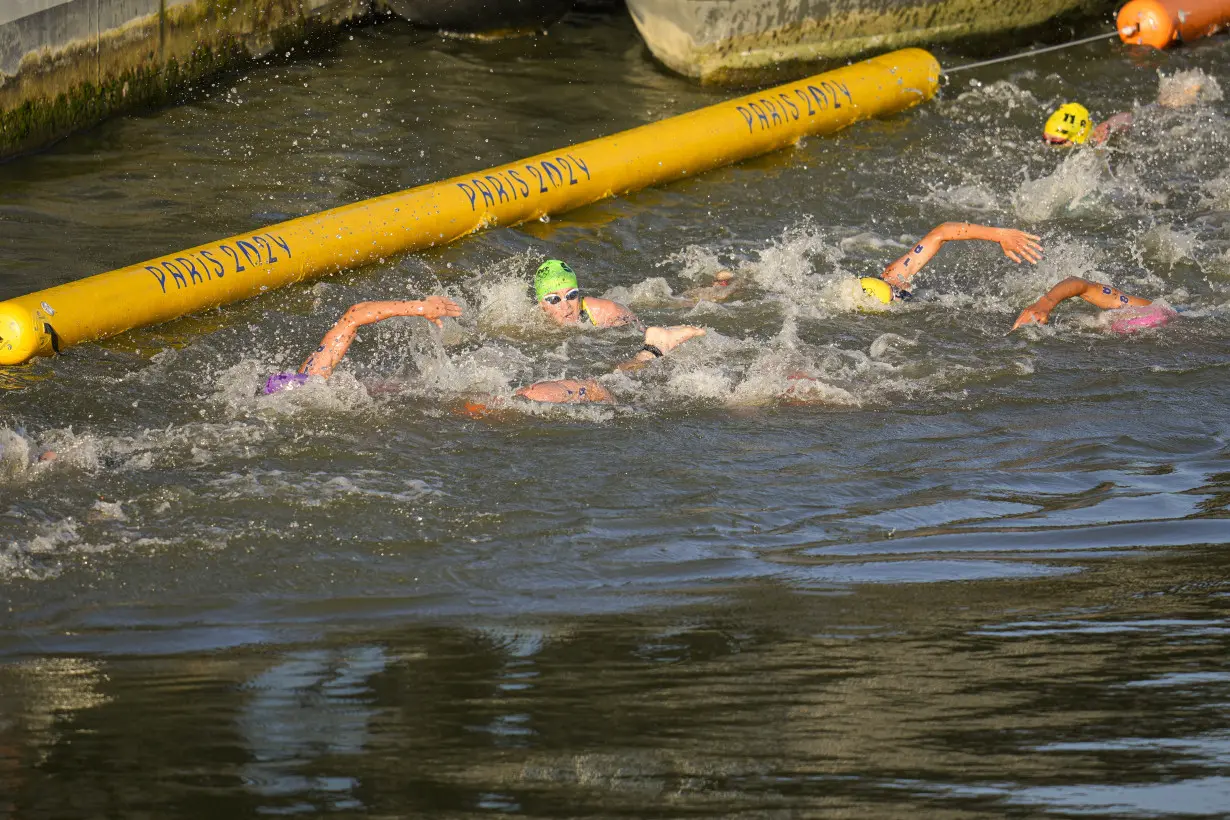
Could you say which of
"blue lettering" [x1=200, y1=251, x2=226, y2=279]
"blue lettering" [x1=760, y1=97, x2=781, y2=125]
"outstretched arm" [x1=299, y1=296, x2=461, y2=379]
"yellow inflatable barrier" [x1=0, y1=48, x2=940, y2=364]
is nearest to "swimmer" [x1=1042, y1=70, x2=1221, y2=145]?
"yellow inflatable barrier" [x1=0, y1=48, x2=940, y2=364]

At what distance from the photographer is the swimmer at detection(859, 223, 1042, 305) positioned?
8.73 m

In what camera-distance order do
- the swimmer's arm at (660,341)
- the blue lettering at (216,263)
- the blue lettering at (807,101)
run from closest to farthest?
the swimmer's arm at (660,341) → the blue lettering at (216,263) → the blue lettering at (807,101)

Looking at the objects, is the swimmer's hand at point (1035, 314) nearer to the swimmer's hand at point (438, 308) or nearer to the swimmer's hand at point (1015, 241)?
the swimmer's hand at point (1015, 241)

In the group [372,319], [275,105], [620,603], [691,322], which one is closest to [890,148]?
[691,322]

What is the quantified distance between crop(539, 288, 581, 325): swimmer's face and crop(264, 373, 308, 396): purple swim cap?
5.59 feet

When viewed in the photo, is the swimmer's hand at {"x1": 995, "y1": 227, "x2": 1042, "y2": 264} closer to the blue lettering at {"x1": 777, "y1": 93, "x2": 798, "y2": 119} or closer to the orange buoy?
the blue lettering at {"x1": 777, "y1": 93, "x2": 798, "y2": 119}

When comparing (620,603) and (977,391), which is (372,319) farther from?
(977,391)

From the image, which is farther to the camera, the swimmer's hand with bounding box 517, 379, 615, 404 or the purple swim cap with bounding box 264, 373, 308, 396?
the swimmer's hand with bounding box 517, 379, 615, 404

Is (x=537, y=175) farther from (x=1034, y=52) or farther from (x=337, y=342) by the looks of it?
(x=1034, y=52)

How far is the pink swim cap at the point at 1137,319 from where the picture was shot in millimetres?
8859

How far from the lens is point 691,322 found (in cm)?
900

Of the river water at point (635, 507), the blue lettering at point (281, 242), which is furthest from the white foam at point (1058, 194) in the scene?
the blue lettering at point (281, 242)

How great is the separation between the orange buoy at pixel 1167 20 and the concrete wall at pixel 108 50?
26.5ft

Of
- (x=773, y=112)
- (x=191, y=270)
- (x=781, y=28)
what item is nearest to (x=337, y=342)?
(x=191, y=270)
